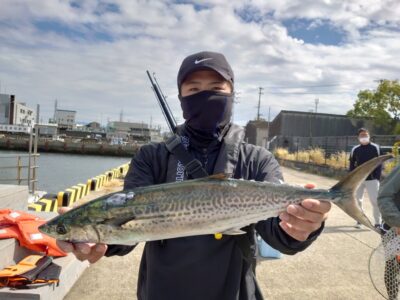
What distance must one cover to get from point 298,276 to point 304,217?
15.0 feet

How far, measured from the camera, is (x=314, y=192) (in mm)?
2203

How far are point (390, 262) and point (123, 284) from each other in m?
3.61

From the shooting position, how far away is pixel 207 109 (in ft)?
8.75

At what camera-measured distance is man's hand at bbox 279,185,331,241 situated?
6.71 feet

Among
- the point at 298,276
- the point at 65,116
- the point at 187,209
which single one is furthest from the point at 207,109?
the point at 65,116

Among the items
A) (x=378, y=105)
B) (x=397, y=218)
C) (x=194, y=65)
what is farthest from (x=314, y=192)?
(x=378, y=105)

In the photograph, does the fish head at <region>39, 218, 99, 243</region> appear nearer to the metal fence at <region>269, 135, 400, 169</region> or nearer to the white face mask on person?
the white face mask on person

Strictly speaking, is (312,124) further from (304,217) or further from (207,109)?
(304,217)

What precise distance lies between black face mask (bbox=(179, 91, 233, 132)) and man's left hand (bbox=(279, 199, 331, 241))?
0.87m

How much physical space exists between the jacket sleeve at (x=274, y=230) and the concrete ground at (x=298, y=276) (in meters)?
2.76

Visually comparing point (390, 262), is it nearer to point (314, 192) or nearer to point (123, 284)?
point (314, 192)

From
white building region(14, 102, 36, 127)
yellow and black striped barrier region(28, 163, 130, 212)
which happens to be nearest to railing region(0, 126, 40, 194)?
yellow and black striped barrier region(28, 163, 130, 212)

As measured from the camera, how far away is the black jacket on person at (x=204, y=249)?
2.31 m

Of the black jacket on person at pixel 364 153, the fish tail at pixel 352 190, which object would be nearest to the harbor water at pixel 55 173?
the black jacket on person at pixel 364 153
